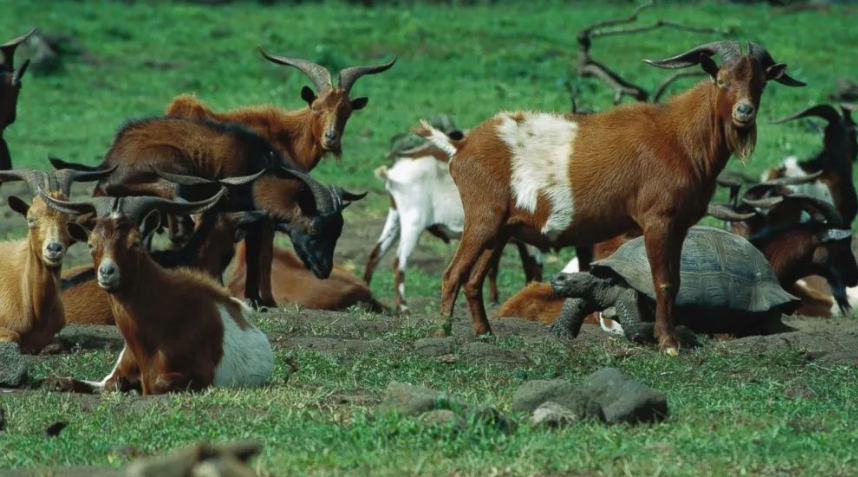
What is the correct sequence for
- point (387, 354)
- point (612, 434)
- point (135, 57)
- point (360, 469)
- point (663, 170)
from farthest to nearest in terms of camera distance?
point (135, 57), point (663, 170), point (387, 354), point (612, 434), point (360, 469)

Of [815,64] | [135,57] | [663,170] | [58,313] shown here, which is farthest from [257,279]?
[815,64]

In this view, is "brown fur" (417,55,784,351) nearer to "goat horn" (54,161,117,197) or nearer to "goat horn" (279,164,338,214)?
"goat horn" (279,164,338,214)

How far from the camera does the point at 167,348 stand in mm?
8688

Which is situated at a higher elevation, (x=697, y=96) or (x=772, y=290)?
(x=697, y=96)

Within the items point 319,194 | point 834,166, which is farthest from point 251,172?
point 834,166

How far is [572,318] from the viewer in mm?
12266

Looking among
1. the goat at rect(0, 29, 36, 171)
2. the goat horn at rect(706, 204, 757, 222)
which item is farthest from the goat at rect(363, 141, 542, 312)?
the goat at rect(0, 29, 36, 171)

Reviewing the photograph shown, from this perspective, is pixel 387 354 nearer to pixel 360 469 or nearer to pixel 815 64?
pixel 360 469

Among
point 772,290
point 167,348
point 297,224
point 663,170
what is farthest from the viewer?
point 297,224

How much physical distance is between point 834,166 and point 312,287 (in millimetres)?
6293

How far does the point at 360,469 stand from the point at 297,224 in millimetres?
7013

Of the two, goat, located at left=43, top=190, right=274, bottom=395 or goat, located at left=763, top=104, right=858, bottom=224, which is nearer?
goat, located at left=43, top=190, right=274, bottom=395

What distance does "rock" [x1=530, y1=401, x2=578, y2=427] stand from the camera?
7.47 metres

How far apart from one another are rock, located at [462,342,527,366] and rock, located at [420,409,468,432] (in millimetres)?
2649
